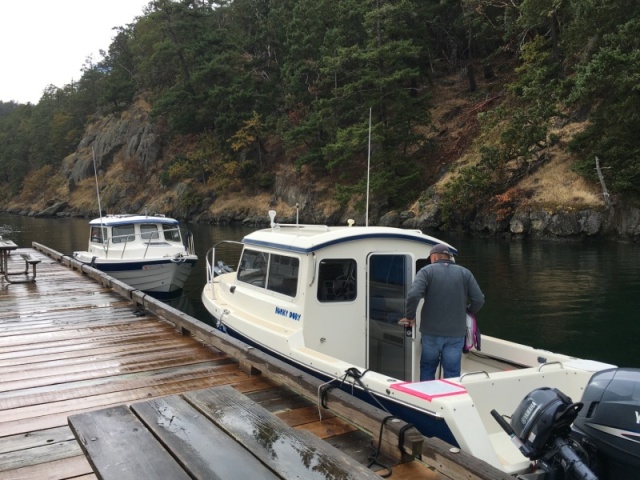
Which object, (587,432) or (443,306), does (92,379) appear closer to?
(443,306)

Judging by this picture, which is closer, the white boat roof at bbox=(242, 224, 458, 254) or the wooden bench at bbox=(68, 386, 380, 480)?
the wooden bench at bbox=(68, 386, 380, 480)

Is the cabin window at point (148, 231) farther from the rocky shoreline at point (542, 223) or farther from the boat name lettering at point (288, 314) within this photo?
the boat name lettering at point (288, 314)

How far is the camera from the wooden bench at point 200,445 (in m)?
2.30

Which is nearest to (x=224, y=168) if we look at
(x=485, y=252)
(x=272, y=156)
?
(x=272, y=156)

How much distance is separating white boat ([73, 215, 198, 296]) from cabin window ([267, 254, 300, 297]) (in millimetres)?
9566

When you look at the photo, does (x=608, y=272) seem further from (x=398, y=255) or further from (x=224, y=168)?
(x=224, y=168)

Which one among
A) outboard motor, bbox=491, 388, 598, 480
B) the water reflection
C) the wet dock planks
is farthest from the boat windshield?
the water reflection

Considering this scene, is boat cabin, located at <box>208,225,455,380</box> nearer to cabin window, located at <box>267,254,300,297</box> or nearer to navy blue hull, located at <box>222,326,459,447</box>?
cabin window, located at <box>267,254,300,297</box>

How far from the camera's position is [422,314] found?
20.3ft

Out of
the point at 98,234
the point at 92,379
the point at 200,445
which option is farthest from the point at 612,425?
the point at 98,234

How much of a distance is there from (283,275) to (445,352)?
2516 millimetres

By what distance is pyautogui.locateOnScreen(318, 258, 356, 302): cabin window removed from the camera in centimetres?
674

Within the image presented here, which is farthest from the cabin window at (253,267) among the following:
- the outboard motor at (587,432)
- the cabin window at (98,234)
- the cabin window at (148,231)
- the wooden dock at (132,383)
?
the cabin window at (98,234)

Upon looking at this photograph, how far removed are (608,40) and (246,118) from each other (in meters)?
35.3
